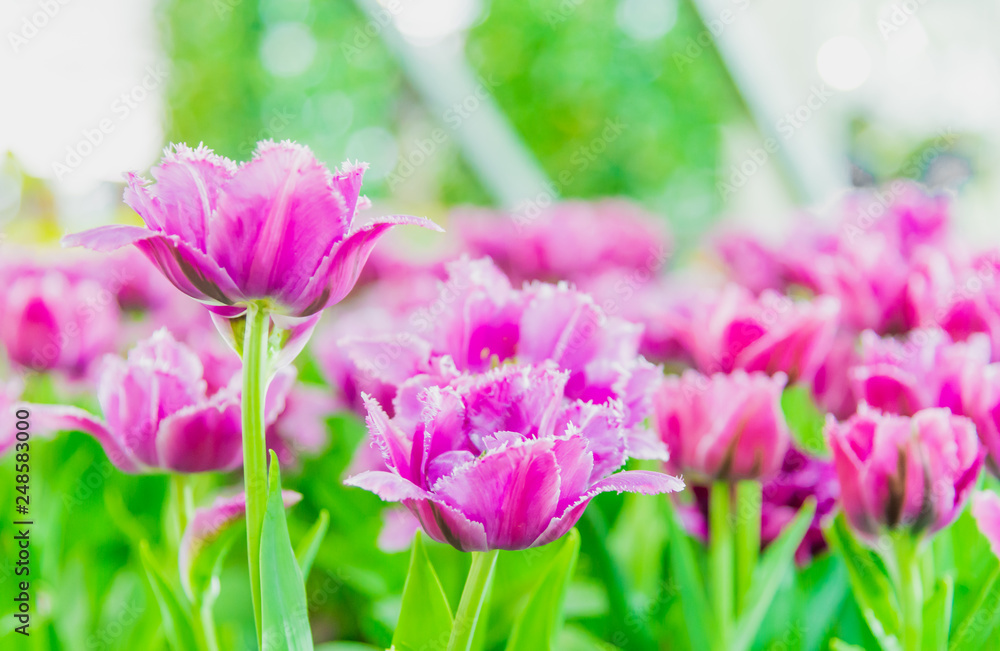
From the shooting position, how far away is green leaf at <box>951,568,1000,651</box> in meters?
0.38

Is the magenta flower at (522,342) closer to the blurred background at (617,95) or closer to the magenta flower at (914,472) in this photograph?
the magenta flower at (914,472)

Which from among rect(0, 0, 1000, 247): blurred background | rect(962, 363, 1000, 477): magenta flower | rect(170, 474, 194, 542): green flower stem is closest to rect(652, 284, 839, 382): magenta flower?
rect(962, 363, 1000, 477): magenta flower

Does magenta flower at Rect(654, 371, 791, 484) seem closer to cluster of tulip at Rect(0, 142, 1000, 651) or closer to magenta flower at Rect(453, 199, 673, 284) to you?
cluster of tulip at Rect(0, 142, 1000, 651)

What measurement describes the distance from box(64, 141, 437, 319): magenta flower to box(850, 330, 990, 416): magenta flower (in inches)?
11.2

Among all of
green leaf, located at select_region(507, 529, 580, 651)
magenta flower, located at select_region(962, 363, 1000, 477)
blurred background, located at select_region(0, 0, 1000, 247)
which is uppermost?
blurred background, located at select_region(0, 0, 1000, 247)

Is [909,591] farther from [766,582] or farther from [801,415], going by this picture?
[801,415]

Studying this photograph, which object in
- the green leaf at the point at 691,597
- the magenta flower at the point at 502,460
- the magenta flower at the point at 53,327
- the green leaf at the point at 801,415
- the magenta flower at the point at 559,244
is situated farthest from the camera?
the magenta flower at the point at 559,244

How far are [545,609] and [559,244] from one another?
2.35ft

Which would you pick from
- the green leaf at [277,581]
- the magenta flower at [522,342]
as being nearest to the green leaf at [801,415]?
the magenta flower at [522,342]

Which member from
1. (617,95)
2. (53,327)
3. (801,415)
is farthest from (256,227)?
(617,95)

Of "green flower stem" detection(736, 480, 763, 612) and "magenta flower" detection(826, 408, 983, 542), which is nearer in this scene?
"magenta flower" detection(826, 408, 983, 542)

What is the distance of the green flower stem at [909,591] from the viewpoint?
1.22ft

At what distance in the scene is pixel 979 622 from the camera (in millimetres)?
387

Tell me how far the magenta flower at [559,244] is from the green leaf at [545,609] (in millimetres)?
639
